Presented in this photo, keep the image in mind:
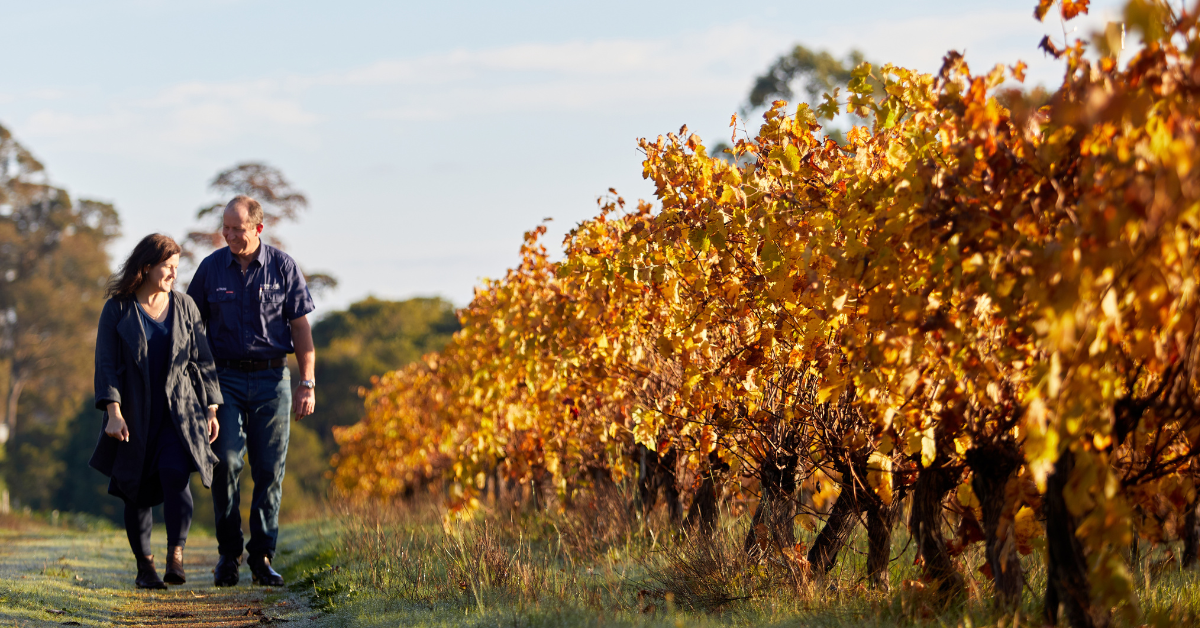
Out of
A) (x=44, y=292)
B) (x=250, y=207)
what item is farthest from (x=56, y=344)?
Result: (x=250, y=207)

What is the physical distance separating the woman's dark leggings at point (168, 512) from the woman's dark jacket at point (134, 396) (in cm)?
9

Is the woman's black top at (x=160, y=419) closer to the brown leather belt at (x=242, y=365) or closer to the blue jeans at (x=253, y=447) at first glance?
the blue jeans at (x=253, y=447)

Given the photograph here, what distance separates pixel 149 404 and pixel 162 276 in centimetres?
66

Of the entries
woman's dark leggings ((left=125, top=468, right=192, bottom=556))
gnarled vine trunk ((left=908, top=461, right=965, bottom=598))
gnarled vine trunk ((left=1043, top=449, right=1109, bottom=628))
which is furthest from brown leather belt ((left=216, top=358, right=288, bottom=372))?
gnarled vine trunk ((left=1043, top=449, right=1109, bottom=628))

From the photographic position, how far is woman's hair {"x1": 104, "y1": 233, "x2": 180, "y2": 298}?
5453 mm

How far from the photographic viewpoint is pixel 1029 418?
2299 millimetres

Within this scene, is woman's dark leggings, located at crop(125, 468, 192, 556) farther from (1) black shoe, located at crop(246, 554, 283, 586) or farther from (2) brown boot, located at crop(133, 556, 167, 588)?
(1) black shoe, located at crop(246, 554, 283, 586)

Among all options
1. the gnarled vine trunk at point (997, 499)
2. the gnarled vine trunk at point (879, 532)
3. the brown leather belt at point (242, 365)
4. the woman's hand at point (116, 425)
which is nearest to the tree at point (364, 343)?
the brown leather belt at point (242, 365)

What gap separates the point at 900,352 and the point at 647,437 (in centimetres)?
209

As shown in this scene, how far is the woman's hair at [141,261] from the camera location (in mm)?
5453

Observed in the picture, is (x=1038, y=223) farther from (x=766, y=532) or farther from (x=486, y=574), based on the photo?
(x=486, y=574)

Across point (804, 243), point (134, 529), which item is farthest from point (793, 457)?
point (134, 529)

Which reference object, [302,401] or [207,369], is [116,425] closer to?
[207,369]

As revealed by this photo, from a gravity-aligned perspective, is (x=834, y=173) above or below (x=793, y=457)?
above
